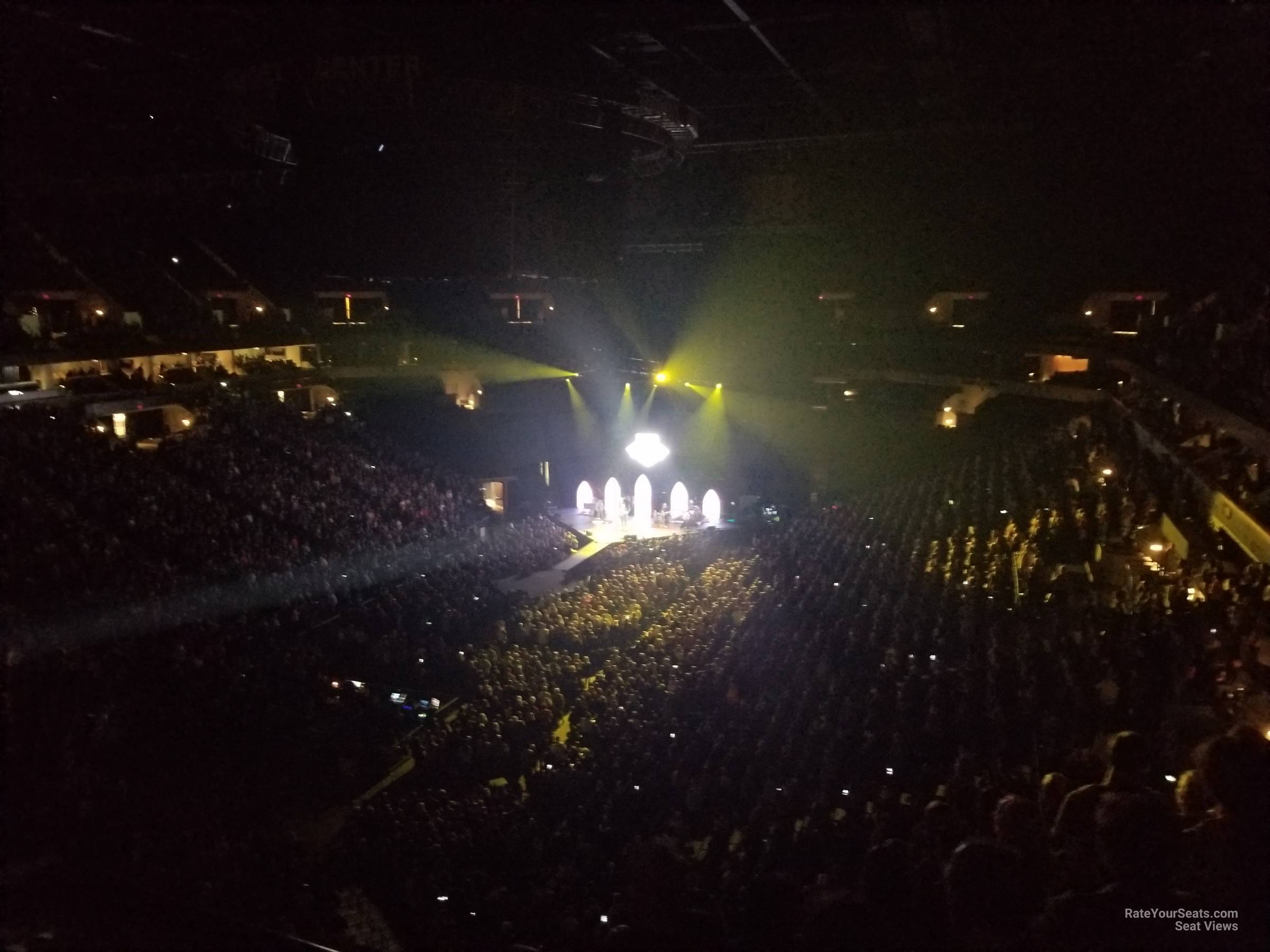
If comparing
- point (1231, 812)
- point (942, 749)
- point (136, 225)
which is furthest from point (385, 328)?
point (1231, 812)

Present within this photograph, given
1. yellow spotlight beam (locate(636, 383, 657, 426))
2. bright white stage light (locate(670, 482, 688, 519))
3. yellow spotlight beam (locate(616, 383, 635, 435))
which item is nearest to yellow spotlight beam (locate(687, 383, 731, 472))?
yellow spotlight beam (locate(636, 383, 657, 426))

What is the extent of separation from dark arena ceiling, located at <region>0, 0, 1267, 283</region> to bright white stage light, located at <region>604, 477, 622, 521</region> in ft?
21.4

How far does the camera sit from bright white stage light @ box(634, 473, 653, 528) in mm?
20828

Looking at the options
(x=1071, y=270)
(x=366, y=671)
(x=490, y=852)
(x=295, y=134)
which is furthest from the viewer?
(x=1071, y=270)

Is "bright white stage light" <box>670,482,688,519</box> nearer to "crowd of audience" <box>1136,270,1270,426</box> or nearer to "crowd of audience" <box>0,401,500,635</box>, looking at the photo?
"crowd of audience" <box>0,401,500,635</box>

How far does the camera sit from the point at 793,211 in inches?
794

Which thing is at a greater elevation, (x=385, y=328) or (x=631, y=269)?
(x=631, y=269)

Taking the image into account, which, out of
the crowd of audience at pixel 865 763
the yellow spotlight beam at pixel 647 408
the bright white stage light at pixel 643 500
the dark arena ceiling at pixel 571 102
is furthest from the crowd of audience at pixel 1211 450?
the yellow spotlight beam at pixel 647 408

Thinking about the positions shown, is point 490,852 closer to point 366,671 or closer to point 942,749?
point 942,749

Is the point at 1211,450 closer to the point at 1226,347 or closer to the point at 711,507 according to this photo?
the point at 1226,347

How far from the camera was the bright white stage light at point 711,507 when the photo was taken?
67.1 ft

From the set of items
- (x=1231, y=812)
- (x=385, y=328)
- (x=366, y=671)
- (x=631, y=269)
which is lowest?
(x=366, y=671)

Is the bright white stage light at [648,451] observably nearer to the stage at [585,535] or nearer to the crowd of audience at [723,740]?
the stage at [585,535]

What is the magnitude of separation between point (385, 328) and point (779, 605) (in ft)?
Answer: 60.7
